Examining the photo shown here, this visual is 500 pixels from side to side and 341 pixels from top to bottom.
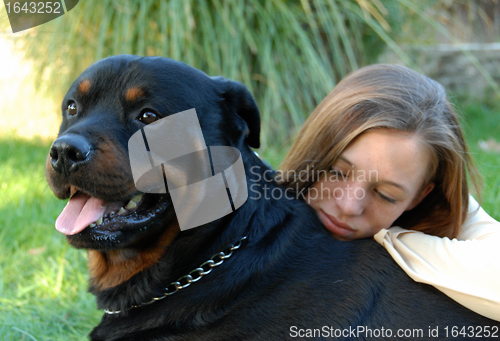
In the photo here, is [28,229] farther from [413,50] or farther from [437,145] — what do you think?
[413,50]

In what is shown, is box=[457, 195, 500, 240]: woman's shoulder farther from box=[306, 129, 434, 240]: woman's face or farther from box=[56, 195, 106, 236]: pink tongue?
box=[56, 195, 106, 236]: pink tongue

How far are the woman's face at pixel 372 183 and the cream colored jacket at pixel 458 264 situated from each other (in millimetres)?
279

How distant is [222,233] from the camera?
6.20 feet

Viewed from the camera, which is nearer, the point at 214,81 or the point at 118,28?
the point at 214,81

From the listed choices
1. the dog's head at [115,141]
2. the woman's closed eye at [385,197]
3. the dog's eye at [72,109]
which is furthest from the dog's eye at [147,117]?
the woman's closed eye at [385,197]

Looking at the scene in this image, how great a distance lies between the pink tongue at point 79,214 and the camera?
179 cm

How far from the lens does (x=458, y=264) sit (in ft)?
5.88

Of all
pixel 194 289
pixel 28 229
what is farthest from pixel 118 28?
pixel 194 289

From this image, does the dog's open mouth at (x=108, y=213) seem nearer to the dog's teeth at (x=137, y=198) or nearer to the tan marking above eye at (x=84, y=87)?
the dog's teeth at (x=137, y=198)

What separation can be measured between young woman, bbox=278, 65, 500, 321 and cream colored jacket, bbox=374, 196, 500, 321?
0.01 meters

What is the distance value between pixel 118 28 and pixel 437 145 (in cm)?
327

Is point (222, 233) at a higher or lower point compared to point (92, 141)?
lower

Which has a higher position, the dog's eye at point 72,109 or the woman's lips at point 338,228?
the dog's eye at point 72,109
